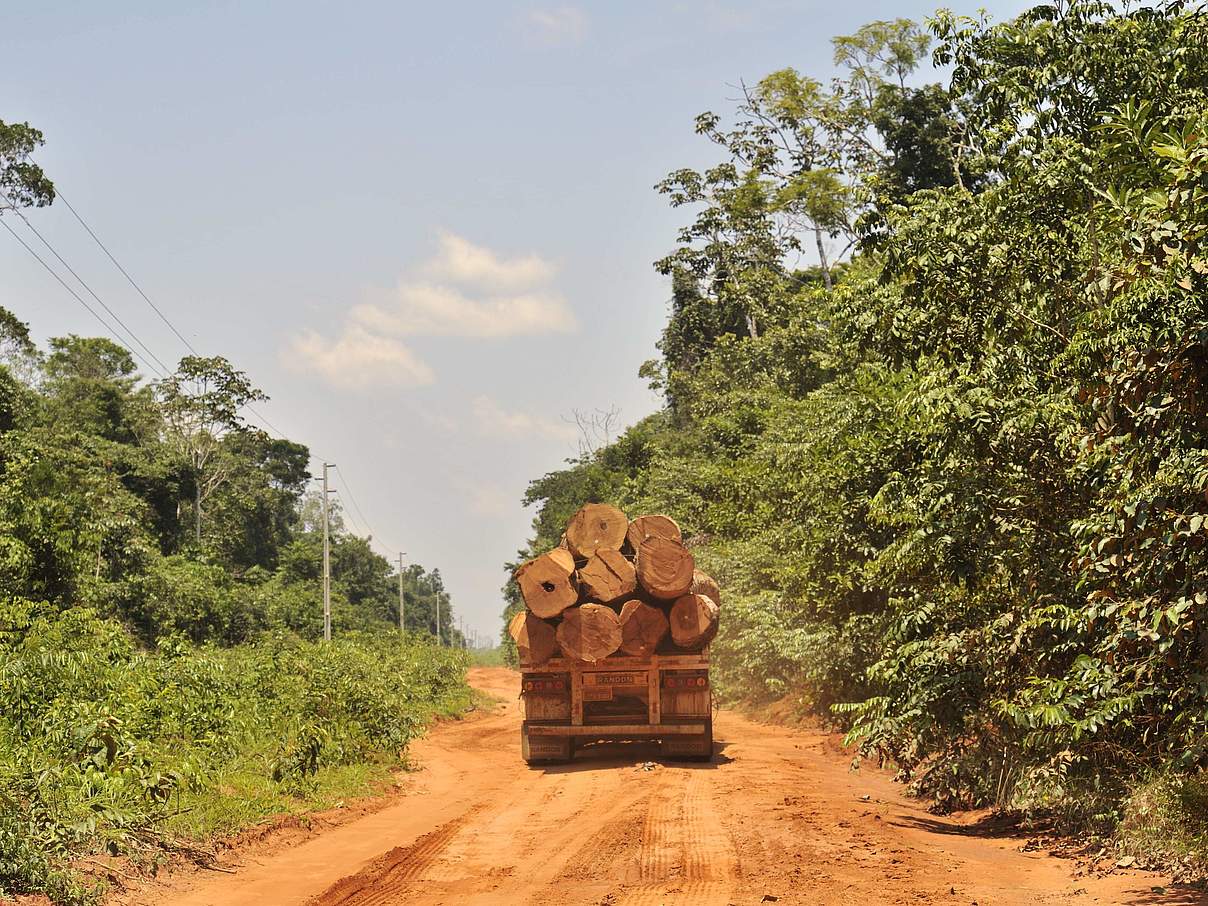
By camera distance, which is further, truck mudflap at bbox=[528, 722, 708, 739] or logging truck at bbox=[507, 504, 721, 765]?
truck mudflap at bbox=[528, 722, 708, 739]

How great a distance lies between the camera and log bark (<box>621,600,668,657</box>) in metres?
13.4

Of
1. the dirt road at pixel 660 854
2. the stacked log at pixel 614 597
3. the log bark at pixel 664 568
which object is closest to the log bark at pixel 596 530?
the stacked log at pixel 614 597

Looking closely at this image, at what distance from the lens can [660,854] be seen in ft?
26.7

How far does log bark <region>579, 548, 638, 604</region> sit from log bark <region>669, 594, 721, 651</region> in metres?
0.64

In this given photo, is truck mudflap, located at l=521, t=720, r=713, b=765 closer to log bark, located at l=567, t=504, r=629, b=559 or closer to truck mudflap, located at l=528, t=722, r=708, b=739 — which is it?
truck mudflap, located at l=528, t=722, r=708, b=739

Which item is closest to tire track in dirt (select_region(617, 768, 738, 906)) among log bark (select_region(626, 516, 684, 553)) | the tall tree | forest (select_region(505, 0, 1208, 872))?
forest (select_region(505, 0, 1208, 872))

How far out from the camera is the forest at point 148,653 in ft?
26.8

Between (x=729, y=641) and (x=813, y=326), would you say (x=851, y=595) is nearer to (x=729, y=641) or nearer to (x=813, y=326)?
(x=729, y=641)

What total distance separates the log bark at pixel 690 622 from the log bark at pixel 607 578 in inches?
25.0

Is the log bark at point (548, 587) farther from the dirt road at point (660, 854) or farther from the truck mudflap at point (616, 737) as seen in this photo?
the dirt road at point (660, 854)

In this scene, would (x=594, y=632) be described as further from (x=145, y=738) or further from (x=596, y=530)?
(x=145, y=738)

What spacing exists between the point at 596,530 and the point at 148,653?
13894 millimetres

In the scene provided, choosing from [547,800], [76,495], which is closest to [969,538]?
[547,800]

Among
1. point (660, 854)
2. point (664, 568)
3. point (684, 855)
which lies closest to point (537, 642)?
point (664, 568)
